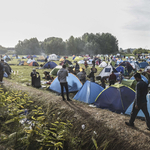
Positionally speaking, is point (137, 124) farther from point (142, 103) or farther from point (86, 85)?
point (86, 85)

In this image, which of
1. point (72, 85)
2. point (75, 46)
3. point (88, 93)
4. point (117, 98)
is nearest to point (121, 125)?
point (117, 98)

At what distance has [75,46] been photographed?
82062 millimetres

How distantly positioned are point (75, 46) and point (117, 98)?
76705 millimetres

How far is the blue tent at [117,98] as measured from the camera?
716cm

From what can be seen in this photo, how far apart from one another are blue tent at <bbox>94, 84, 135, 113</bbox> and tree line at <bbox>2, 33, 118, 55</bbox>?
72.4 meters

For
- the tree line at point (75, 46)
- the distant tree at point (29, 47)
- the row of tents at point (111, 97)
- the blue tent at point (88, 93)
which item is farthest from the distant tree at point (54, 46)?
the row of tents at point (111, 97)

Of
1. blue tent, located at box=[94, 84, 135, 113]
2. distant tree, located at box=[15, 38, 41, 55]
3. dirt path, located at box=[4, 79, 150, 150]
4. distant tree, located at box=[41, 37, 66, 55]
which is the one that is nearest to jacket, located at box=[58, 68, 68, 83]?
dirt path, located at box=[4, 79, 150, 150]

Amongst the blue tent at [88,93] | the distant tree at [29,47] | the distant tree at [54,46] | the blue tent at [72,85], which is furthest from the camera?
the distant tree at [29,47]

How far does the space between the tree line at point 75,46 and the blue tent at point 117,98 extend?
238 feet

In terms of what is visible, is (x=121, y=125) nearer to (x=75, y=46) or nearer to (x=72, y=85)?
(x=72, y=85)

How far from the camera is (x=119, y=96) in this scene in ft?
23.9

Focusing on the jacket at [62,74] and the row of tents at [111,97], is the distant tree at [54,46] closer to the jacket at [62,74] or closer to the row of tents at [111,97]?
the row of tents at [111,97]

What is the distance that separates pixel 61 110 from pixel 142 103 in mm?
3148

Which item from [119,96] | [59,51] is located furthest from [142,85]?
[59,51]
